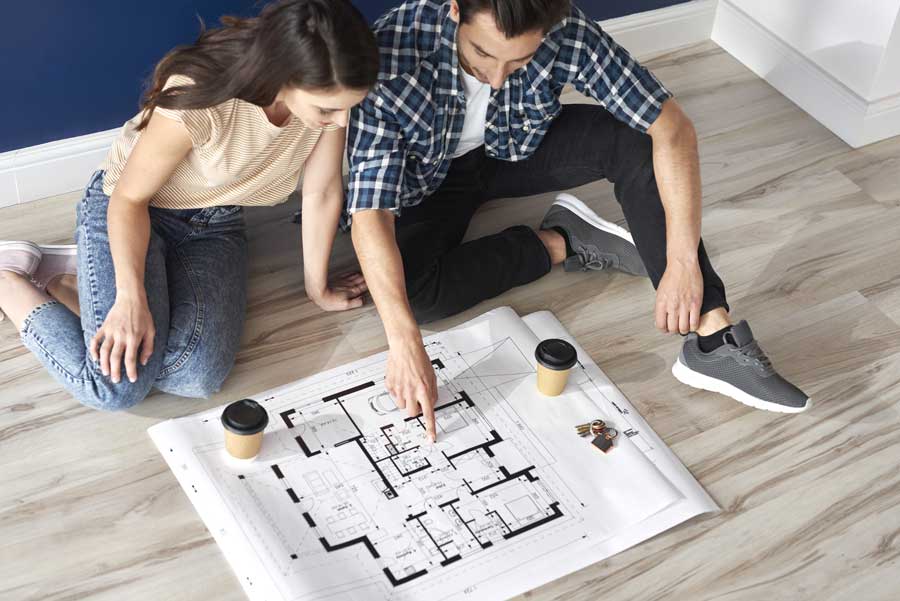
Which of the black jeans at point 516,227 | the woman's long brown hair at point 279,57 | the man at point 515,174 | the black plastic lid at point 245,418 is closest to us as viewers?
the woman's long brown hair at point 279,57

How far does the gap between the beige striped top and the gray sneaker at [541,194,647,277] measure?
0.55m

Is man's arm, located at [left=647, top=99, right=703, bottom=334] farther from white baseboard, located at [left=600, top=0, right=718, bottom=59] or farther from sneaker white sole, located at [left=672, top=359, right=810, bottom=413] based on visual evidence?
white baseboard, located at [left=600, top=0, right=718, bottom=59]

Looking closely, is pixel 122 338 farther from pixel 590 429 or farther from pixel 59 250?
pixel 590 429

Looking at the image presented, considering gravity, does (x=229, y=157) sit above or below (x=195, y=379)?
above

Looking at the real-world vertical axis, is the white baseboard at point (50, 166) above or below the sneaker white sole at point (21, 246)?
below

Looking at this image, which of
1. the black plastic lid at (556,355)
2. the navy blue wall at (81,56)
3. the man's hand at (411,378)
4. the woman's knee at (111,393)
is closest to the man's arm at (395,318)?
the man's hand at (411,378)

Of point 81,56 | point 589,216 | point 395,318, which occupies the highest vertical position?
point 81,56

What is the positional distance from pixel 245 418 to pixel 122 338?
255 millimetres

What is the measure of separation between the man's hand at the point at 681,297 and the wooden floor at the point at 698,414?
0.14 m

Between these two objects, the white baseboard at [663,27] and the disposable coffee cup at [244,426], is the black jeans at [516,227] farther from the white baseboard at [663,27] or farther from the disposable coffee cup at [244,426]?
the white baseboard at [663,27]

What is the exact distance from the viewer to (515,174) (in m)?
2.09

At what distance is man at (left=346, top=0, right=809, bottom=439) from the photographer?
1.69 meters

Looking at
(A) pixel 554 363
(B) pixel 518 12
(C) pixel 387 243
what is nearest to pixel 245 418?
(C) pixel 387 243

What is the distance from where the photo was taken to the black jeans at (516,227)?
6.32 feet
